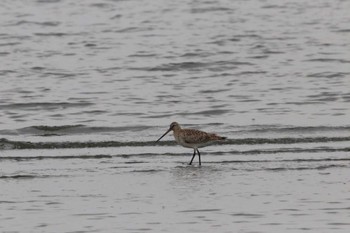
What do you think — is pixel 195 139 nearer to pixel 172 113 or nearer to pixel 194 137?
pixel 194 137

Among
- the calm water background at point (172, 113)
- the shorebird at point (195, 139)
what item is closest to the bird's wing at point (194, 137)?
the shorebird at point (195, 139)

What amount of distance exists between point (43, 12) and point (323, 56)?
11.4 m

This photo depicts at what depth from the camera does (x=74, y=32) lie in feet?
98.0

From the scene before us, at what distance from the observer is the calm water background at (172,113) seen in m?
11.1

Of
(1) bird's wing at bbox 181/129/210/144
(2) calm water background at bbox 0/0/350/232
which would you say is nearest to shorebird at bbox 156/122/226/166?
(1) bird's wing at bbox 181/129/210/144

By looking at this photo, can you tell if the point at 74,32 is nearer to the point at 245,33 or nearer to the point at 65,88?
the point at 245,33

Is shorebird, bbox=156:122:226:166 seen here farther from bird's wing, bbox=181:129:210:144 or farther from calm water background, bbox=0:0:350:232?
calm water background, bbox=0:0:350:232

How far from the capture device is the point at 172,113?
1884 cm

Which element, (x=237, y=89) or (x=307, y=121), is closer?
(x=307, y=121)

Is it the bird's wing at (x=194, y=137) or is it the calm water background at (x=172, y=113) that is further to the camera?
the bird's wing at (x=194, y=137)

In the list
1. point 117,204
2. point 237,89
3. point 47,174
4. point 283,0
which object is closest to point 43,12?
point 283,0

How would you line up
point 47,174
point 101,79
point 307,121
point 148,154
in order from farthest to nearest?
1. point 101,79
2. point 307,121
3. point 148,154
4. point 47,174

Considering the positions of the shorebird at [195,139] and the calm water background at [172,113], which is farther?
the shorebird at [195,139]

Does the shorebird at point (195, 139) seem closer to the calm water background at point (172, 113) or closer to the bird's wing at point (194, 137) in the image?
the bird's wing at point (194, 137)
